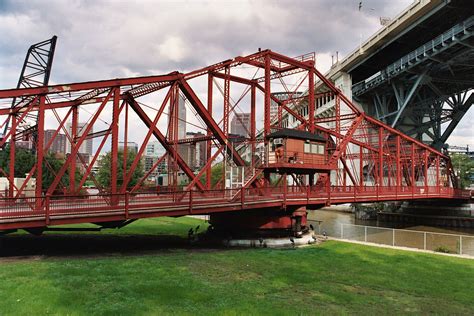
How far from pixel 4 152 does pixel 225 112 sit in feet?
166

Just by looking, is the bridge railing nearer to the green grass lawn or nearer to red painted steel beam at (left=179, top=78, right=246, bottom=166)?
the green grass lawn

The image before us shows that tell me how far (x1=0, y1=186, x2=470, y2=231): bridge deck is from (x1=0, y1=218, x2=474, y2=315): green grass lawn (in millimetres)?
1952

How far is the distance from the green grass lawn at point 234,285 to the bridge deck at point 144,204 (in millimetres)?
1952

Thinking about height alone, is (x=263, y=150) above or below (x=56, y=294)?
above

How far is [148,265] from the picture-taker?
15.8m

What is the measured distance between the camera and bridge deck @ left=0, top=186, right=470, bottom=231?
17047 millimetres

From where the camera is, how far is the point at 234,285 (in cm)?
1315

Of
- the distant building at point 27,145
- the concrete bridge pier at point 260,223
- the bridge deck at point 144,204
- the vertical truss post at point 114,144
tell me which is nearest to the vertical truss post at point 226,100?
the bridge deck at point 144,204

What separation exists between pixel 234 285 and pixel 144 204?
868 centimetres

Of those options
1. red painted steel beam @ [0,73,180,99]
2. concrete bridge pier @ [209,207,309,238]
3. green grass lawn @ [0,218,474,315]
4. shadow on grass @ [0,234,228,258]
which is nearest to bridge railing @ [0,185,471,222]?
concrete bridge pier @ [209,207,309,238]

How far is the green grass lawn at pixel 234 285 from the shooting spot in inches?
418

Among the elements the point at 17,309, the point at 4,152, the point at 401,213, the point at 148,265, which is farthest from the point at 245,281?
the point at 4,152

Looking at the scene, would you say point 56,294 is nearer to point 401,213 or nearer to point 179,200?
point 179,200

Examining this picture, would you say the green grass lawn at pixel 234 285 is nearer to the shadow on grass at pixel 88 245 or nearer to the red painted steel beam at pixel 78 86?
the shadow on grass at pixel 88 245
